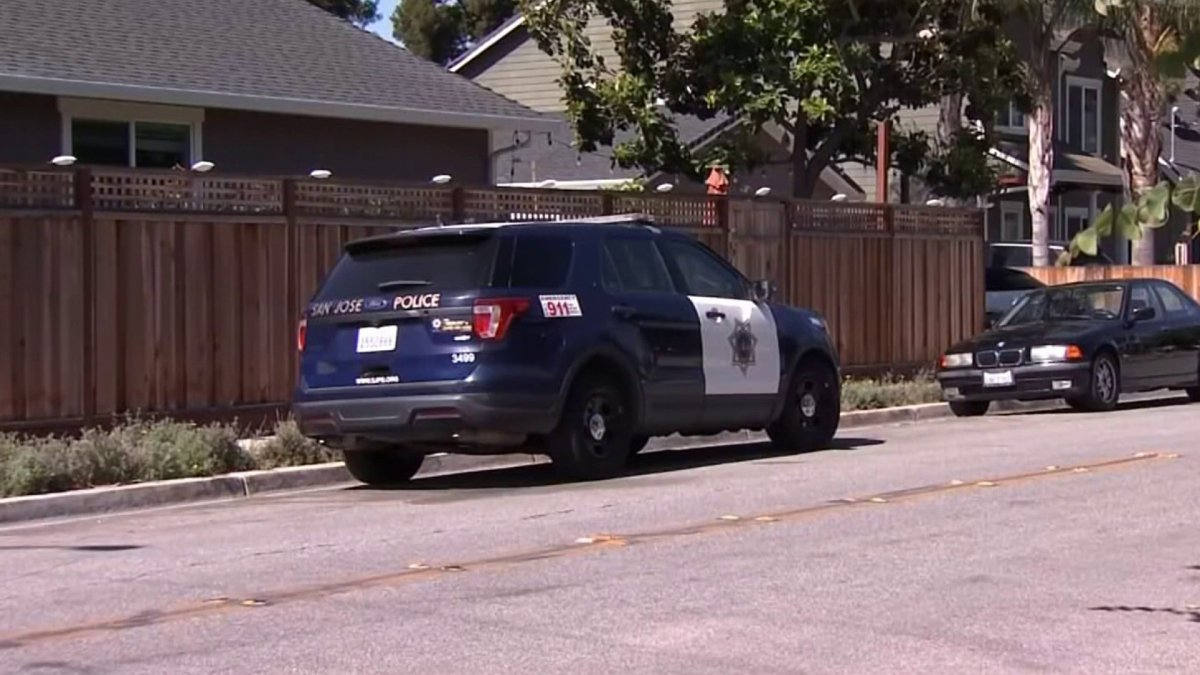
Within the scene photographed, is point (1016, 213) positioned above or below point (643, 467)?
above

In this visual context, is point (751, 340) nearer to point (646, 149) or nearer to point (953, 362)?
point (953, 362)

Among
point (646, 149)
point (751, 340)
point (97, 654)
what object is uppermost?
point (646, 149)

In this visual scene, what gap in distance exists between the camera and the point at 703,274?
15.5 m

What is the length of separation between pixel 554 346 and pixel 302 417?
1.89m

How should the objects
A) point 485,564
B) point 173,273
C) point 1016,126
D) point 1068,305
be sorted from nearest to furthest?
point 485,564
point 173,273
point 1068,305
point 1016,126

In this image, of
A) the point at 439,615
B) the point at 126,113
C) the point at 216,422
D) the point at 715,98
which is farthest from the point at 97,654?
the point at 715,98

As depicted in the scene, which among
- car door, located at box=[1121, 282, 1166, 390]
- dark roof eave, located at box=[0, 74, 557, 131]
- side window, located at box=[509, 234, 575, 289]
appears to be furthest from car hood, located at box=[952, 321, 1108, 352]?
side window, located at box=[509, 234, 575, 289]

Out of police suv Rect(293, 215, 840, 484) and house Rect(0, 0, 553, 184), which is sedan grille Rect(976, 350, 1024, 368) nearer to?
police suv Rect(293, 215, 840, 484)

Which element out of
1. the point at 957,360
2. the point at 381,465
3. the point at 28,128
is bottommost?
the point at 381,465

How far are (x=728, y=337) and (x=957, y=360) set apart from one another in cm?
613

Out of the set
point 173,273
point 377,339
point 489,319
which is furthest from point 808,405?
point 173,273

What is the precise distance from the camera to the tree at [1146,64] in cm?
562

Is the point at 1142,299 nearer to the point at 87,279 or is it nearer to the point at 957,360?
the point at 957,360

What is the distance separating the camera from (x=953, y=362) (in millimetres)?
20766
